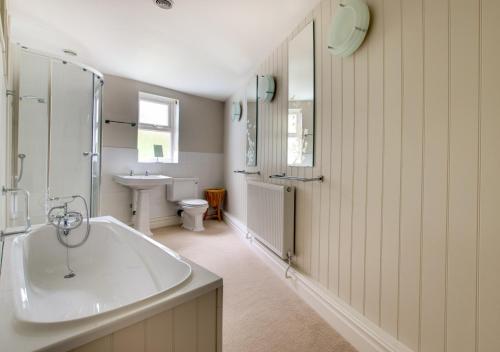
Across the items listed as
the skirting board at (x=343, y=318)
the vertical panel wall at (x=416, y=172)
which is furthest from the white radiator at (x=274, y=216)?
the vertical panel wall at (x=416, y=172)

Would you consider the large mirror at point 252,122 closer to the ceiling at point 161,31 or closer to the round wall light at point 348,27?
the ceiling at point 161,31

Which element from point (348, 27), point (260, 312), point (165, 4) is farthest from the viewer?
point (165, 4)

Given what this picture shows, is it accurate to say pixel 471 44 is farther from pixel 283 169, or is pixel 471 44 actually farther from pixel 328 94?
pixel 283 169

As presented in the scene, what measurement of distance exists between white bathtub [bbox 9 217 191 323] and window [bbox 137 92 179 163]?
6.07 feet

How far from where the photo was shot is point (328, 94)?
1.66m

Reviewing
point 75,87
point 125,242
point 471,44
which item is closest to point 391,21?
point 471,44

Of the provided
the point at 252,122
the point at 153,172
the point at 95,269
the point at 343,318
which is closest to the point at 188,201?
the point at 153,172

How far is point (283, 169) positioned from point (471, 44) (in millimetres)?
1513

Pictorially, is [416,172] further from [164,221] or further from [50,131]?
[164,221]

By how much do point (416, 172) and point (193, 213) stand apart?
3.01 m

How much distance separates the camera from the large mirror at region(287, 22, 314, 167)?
1.83 meters

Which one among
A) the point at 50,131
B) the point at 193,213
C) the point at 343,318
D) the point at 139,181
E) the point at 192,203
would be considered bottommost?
the point at 343,318

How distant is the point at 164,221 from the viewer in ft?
12.5

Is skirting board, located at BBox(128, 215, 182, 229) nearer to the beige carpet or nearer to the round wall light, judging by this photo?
the beige carpet
